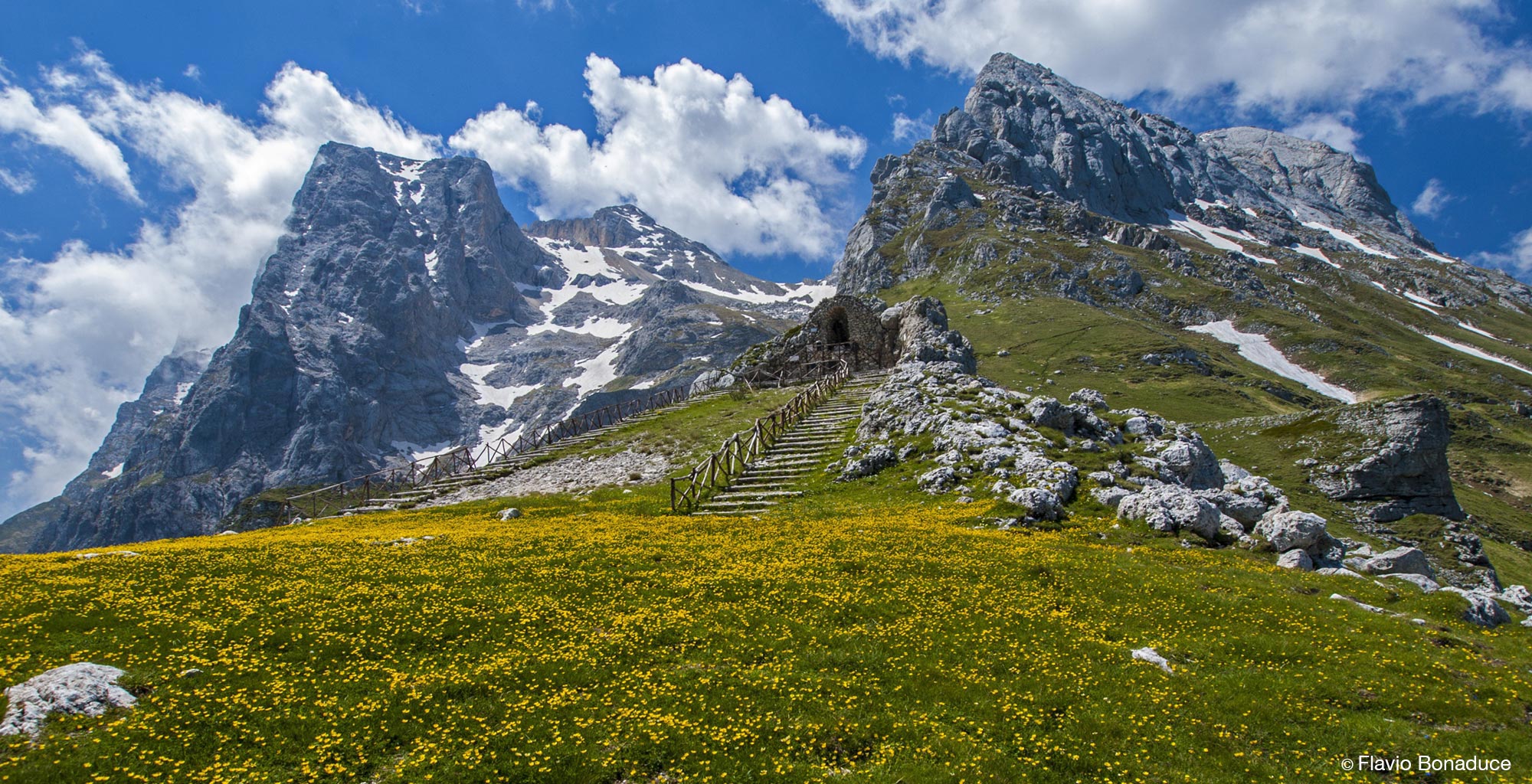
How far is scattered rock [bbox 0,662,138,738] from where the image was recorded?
940 centimetres

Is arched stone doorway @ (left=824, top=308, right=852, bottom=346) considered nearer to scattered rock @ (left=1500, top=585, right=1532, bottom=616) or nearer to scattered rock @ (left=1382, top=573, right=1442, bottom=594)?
scattered rock @ (left=1382, top=573, right=1442, bottom=594)

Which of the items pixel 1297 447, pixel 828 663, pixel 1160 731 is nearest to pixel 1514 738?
pixel 1160 731

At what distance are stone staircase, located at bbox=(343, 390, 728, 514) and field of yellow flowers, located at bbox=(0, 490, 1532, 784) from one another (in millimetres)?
27005

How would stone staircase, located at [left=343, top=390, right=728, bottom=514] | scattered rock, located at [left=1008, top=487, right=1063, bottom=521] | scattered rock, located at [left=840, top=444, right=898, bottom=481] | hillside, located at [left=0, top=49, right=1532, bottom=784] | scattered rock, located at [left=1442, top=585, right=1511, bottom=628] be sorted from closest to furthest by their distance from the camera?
hillside, located at [left=0, top=49, right=1532, bottom=784], scattered rock, located at [left=1442, top=585, right=1511, bottom=628], scattered rock, located at [left=1008, top=487, right=1063, bottom=521], scattered rock, located at [left=840, top=444, right=898, bottom=481], stone staircase, located at [left=343, top=390, right=728, bottom=514]

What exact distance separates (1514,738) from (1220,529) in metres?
15.0

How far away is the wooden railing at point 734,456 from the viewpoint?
34406mm

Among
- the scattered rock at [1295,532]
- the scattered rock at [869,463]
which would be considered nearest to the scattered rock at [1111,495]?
the scattered rock at [1295,532]

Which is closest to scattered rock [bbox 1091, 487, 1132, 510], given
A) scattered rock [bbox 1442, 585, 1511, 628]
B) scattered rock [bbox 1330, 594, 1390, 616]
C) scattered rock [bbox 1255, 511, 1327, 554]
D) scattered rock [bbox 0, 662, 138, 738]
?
scattered rock [bbox 1255, 511, 1327, 554]

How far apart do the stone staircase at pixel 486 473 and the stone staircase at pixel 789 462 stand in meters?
21.8

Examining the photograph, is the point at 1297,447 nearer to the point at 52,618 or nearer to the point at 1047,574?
the point at 1047,574

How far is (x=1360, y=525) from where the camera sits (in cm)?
4856

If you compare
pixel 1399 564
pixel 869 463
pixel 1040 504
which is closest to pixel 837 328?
pixel 869 463

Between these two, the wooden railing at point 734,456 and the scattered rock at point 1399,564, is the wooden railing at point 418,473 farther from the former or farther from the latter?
the scattered rock at point 1399,564

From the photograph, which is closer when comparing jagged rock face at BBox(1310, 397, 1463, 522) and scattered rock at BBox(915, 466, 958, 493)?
scattered rock at BBox(915, 466, 958, 493)
